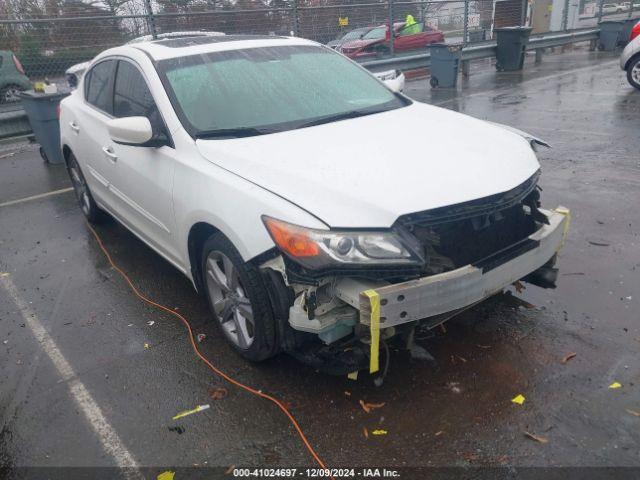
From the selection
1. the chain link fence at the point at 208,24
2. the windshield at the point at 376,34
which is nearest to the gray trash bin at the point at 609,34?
the chain link fence at the point at 208,24

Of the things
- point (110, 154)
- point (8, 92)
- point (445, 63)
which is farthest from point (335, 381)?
point (445, 63)

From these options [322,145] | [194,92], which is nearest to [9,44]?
[194,92]

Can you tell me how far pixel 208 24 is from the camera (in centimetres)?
1127

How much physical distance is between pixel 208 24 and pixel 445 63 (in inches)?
231

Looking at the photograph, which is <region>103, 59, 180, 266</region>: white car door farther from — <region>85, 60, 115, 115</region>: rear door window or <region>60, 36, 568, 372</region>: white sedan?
<region>85, 60, 115, 115</region>: rear door window

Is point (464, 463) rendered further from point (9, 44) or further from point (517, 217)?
point (9, 44)

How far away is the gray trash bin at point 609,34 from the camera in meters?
19.8

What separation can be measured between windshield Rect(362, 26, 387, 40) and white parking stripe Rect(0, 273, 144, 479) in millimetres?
11837

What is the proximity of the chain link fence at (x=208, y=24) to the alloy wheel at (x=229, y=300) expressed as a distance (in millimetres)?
8021

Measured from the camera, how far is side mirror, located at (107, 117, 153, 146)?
3.38m

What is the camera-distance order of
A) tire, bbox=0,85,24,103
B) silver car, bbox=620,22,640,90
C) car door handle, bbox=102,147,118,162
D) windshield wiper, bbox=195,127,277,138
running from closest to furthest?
1. windshield wiper, bbox=195,127,277,138
2. car door handle, bbox=102,147,118,162
3. silver car, bbox=620,22,640,90
4. tire, bbox=0,85,24,103

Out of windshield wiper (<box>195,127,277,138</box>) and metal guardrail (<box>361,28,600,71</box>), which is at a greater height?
windshield wiper (<box>195,127,277,138</box>)

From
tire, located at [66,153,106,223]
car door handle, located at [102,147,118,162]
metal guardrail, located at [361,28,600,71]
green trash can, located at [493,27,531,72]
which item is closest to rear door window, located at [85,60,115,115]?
car door handle, located at [102,147,118,162]

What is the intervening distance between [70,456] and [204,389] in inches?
29.3
